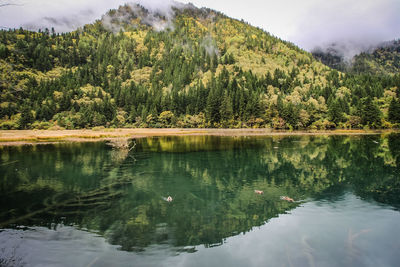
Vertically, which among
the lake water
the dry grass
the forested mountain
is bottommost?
the lake water

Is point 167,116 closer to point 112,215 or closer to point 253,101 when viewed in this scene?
point 253,101

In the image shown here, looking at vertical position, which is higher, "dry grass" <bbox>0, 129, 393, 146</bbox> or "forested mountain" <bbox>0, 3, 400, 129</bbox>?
"forested mountain" <bbox>0, 3, 400, 129</bbox>

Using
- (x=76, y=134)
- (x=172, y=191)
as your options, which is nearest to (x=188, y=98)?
(x=76, y=134)

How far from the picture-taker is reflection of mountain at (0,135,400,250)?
13.6 meters

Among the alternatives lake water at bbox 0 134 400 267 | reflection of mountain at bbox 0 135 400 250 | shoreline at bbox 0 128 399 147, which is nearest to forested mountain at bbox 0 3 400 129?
shoreline at bbox 0 128 399 147

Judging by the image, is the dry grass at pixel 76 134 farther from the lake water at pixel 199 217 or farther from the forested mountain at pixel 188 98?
the lake water at pixel 199 217

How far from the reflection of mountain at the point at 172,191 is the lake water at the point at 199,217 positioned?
0.31ft

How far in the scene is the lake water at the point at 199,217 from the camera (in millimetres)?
10727

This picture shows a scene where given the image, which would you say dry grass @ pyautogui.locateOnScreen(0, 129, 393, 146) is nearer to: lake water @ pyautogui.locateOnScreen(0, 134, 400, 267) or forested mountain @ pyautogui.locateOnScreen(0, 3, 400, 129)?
forested mountain @ pyautogui.locateOnScreen(0, 3, 400, 129)

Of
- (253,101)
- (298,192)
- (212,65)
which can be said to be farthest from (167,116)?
(298,192)

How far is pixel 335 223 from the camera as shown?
14.0 meters

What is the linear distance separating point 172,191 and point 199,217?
18.3 ft

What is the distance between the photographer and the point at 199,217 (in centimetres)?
1480

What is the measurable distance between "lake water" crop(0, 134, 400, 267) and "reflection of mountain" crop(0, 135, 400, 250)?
0.31 feet
